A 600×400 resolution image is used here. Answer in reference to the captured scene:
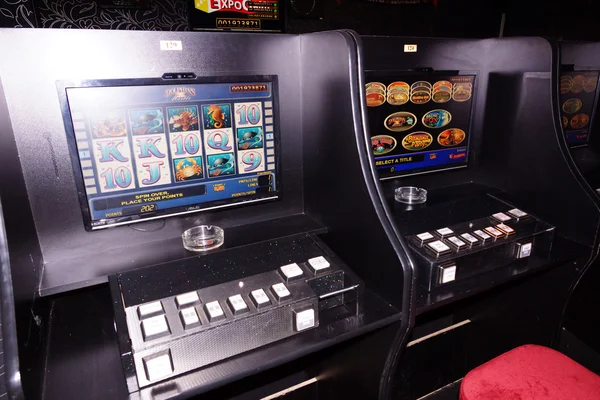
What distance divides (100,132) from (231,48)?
20.6 inches

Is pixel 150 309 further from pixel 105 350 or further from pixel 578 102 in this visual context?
pixel 578 102

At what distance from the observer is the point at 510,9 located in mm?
2914

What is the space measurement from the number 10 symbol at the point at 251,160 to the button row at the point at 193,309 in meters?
0.53

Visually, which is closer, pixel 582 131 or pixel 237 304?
pixel 237 304

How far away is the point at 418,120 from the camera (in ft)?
6.24

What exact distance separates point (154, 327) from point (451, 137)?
155cm

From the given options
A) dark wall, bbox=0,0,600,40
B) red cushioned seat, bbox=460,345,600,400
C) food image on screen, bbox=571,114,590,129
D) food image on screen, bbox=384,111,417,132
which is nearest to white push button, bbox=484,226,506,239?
red cushioned seat, bbox=460,345,600,400

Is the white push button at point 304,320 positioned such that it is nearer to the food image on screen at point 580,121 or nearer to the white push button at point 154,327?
the white push button at point 154,327

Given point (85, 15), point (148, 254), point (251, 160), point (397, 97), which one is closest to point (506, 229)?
point (397, 97)

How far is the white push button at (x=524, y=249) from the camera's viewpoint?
161cm

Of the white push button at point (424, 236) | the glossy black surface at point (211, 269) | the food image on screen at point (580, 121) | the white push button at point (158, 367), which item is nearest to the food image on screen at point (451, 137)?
the white push button at point (424, 236)

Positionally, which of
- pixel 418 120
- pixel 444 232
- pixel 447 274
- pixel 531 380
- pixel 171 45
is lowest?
pixel 531 380

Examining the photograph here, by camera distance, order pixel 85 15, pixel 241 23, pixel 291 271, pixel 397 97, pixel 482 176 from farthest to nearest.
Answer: pixel 241 23, pixel 85 15, pixel 482 176, pixel 397 97, pixel 291 271

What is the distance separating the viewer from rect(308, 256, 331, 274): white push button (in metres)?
1.33
